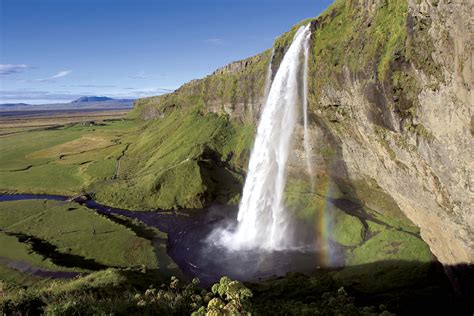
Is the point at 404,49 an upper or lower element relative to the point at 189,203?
upper

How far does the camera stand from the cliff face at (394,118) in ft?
72.0

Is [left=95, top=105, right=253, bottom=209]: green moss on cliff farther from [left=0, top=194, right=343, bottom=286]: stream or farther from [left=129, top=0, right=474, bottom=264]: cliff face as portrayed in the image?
[left=129, top=0, right=474, bottom=264]: cliff face

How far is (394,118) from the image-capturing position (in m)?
29.2

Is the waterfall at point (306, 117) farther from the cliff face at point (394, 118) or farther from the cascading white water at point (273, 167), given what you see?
the cliff face at point (394, 118)

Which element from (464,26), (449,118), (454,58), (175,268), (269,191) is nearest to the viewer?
(464,26)

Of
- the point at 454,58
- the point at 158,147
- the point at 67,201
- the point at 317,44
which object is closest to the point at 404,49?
the point at 454,58

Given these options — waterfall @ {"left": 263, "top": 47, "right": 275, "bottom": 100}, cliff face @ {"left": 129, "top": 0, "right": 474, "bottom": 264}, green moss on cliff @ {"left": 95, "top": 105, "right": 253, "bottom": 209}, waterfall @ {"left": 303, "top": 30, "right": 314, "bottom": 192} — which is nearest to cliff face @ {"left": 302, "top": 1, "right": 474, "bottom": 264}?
cliff face @ {"left": 129, "top": 0, "right": 474, "bottom": 264}

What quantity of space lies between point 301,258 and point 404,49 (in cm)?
2345

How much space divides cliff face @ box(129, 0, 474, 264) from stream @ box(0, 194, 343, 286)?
10.1 metres

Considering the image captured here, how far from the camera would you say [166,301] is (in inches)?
519

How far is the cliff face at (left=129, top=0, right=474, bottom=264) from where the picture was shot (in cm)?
2194

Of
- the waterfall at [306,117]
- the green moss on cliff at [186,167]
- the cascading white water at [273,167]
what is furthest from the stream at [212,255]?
the waterfall at [306,117]

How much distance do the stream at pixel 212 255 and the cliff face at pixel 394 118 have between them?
33.2 ft

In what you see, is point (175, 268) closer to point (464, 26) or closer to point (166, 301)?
point (166, 301)
